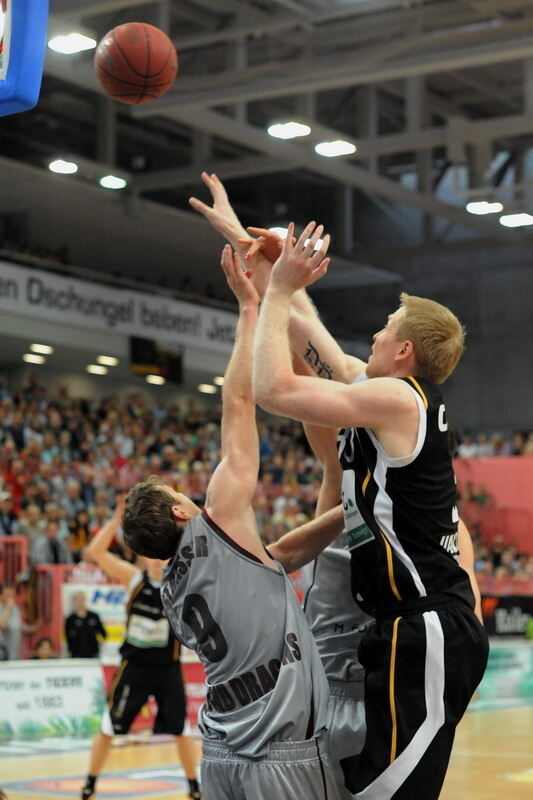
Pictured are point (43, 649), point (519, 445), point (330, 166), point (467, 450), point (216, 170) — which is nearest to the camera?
point (43, 649)

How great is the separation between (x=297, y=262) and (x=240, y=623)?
3.90 ft

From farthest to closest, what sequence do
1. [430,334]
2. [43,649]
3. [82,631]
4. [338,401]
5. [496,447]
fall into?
[496,447]
[82,631]
[43,649]
[430,334]
[338,401]

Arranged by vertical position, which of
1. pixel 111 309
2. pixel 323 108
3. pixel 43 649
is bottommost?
pixel 43 649

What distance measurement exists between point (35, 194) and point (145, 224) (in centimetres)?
332

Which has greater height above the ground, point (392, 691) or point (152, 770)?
point (392, 691)

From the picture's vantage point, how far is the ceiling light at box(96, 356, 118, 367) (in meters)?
29.2

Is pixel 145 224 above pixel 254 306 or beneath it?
above

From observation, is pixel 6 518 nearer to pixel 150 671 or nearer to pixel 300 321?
pixel 150 671

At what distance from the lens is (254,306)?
13.8ft

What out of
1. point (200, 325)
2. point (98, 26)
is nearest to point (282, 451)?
point (200, 325)

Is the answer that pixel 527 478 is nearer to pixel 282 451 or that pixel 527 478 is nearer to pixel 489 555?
pixel 489 555

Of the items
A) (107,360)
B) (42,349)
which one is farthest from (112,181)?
(107,360)

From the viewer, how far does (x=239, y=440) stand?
4.18 metres

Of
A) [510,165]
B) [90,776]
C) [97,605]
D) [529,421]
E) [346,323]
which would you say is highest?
[510,165]
